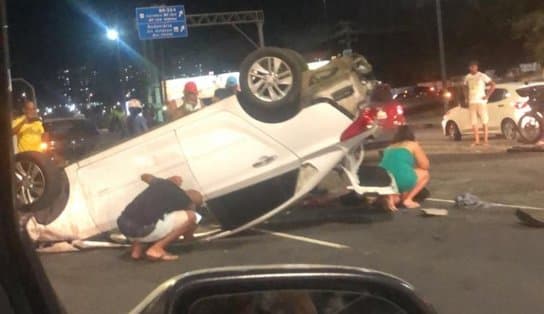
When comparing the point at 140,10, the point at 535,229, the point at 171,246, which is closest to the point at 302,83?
the point at 171,246

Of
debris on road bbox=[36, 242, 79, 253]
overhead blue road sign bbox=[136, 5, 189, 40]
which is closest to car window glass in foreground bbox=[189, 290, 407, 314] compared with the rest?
debris on road bbox=[36, 242, 79, 253]

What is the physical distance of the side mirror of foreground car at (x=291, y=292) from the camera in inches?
77.9

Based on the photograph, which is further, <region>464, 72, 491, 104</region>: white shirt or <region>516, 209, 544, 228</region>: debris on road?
<region>464, 72, 491, 104</region>: white shirt

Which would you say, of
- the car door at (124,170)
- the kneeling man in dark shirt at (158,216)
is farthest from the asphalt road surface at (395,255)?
the car door at (124,170)

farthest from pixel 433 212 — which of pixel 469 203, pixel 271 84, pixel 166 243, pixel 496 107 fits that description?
pixel 496 107

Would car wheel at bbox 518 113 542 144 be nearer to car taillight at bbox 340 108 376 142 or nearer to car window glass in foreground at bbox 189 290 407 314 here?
car taillight at bbox 340 108 376 142

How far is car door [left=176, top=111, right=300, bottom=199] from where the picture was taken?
8.85 metres

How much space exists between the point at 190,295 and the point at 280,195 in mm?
7251

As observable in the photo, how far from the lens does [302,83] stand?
9.18m

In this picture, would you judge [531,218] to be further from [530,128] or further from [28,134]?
[530,128]

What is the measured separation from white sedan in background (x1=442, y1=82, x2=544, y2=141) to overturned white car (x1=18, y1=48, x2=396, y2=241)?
9.93 metres

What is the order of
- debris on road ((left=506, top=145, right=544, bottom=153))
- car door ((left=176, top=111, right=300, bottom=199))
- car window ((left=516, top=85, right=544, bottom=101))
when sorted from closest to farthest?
1. car door ((left=176, top=111, right=300, bottom=199))
2. debris on road ((left=506, top=145, right=544, bottom=153))
3. car window ((left=516, top=85, right=544, bottom=101))

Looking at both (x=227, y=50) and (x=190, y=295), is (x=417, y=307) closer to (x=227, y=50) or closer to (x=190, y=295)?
(x=190, y=295)

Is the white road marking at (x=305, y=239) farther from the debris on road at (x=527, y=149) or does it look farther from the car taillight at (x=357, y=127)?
the debris on road at (x=527, y=149)
